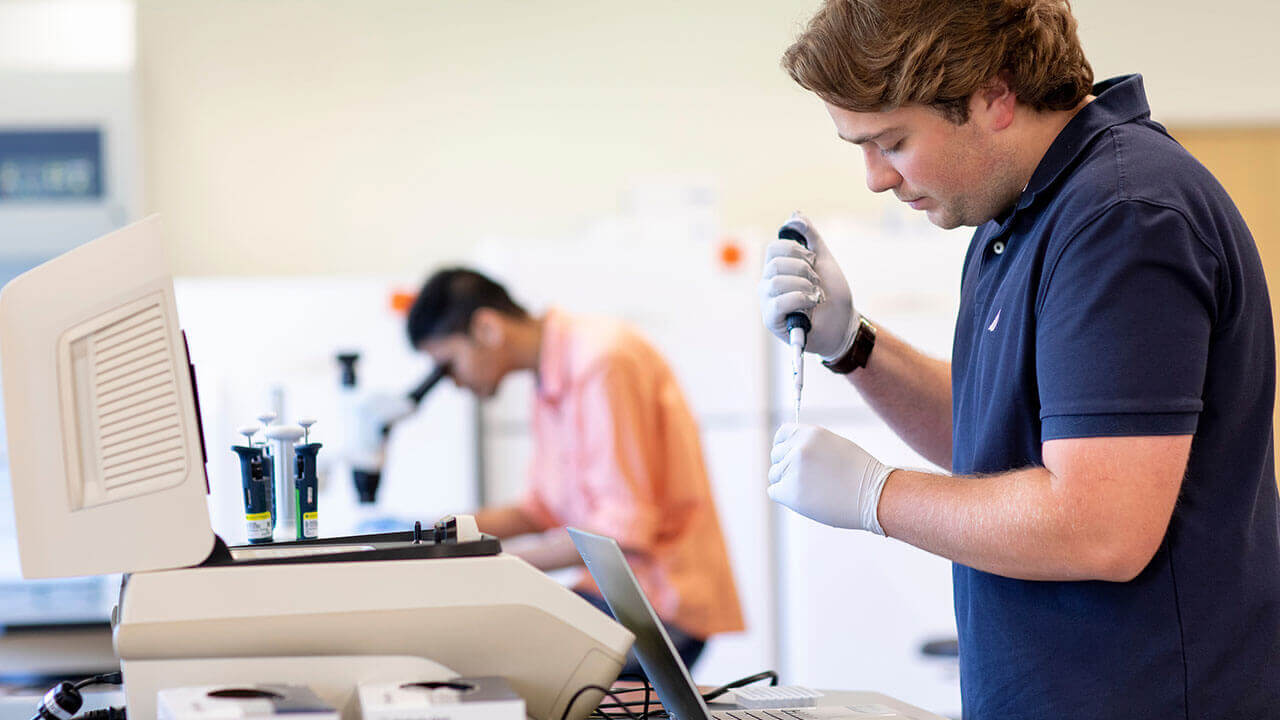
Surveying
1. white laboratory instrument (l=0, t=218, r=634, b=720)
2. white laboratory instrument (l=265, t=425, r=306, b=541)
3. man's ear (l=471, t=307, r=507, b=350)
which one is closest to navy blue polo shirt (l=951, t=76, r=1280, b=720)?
white laboratory instrument (l=0, t=218, r=634, b=720)

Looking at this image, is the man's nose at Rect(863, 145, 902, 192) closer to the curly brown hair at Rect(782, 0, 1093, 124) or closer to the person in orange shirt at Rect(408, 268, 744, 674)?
the curly brown hair at Rect(782, 0, 1093, 124)

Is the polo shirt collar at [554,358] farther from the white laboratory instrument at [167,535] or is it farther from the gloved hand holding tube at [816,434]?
the white laboratory instrument at [167,535]

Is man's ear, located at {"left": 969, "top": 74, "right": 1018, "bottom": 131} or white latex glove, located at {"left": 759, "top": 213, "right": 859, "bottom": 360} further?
white latex glove, located at {"left": 759, "top": 213, "right": 859, "bottom": 360}

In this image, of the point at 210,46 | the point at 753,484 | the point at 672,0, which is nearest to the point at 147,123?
the point at 210,46

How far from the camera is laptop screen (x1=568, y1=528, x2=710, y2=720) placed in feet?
3.72

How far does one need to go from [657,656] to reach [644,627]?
0.04 m

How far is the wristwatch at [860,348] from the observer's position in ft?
5.27

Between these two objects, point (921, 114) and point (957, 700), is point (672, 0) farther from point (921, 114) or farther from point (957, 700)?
point (921, 114)

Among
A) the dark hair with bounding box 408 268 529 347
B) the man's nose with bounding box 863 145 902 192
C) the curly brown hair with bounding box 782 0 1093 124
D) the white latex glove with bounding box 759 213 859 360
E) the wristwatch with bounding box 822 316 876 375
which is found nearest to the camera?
the curly brown hair with bounding box 782 0 1093 124

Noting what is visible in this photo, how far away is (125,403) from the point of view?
3.51ft

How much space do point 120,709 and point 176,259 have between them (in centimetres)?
301

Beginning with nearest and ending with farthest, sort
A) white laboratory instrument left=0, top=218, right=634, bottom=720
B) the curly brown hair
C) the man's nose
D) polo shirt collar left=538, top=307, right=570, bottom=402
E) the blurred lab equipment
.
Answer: white laboratory instrument left=0, top=218, right=634, bottom=720, the curly brown hair, the man's nose, the blurred lab equipment, polo shirt collar left=538, top=307, right=570, bottom=402

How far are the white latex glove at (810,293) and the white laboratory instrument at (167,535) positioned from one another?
566mm

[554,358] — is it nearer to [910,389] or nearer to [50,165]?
[910,389]
